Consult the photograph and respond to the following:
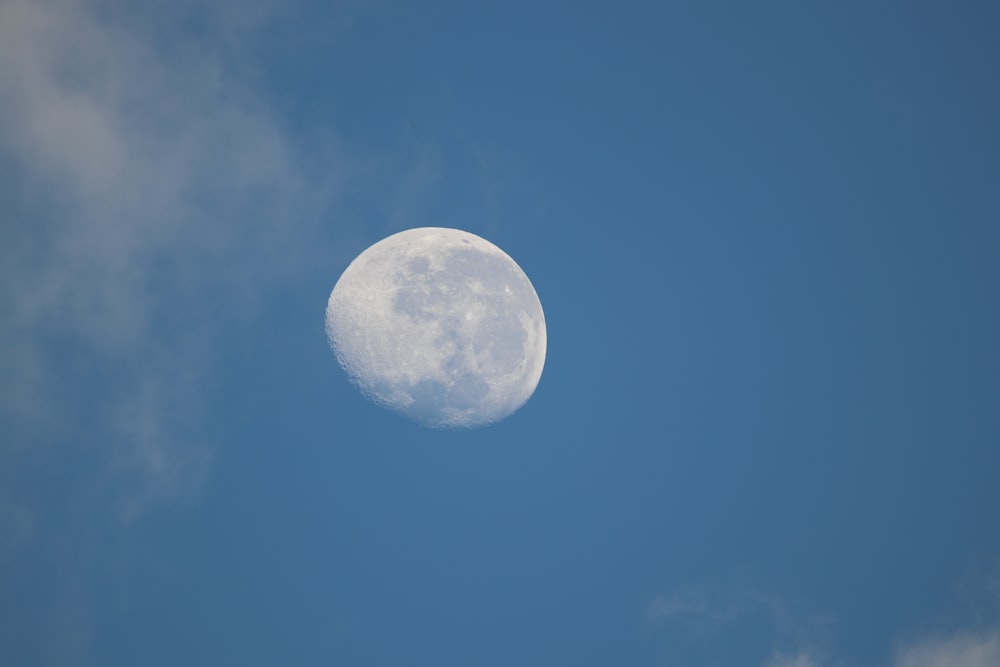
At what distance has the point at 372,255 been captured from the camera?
117ft

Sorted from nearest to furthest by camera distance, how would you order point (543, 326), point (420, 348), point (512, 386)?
point (420, 348)
point (512, 386)
point (543, 326)

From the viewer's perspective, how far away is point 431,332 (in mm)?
32719


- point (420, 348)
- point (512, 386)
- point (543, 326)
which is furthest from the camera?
point (543, 326)

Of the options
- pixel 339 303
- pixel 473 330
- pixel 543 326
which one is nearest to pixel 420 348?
pixel 473 330

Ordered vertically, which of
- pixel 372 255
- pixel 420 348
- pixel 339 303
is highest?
pixel 372 255

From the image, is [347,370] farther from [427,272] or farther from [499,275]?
[499,275]

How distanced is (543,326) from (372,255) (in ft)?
34.1

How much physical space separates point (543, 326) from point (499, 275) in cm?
486

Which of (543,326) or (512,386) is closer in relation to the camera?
(512,386)

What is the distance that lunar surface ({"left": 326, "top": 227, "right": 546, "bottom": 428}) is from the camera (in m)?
32.9

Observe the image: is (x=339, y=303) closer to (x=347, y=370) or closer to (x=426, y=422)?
(x=347, y=370)

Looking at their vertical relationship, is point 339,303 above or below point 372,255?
below

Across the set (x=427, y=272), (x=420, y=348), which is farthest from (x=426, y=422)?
(x=427, y=272)

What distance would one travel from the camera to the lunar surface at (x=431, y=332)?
1297 inches
